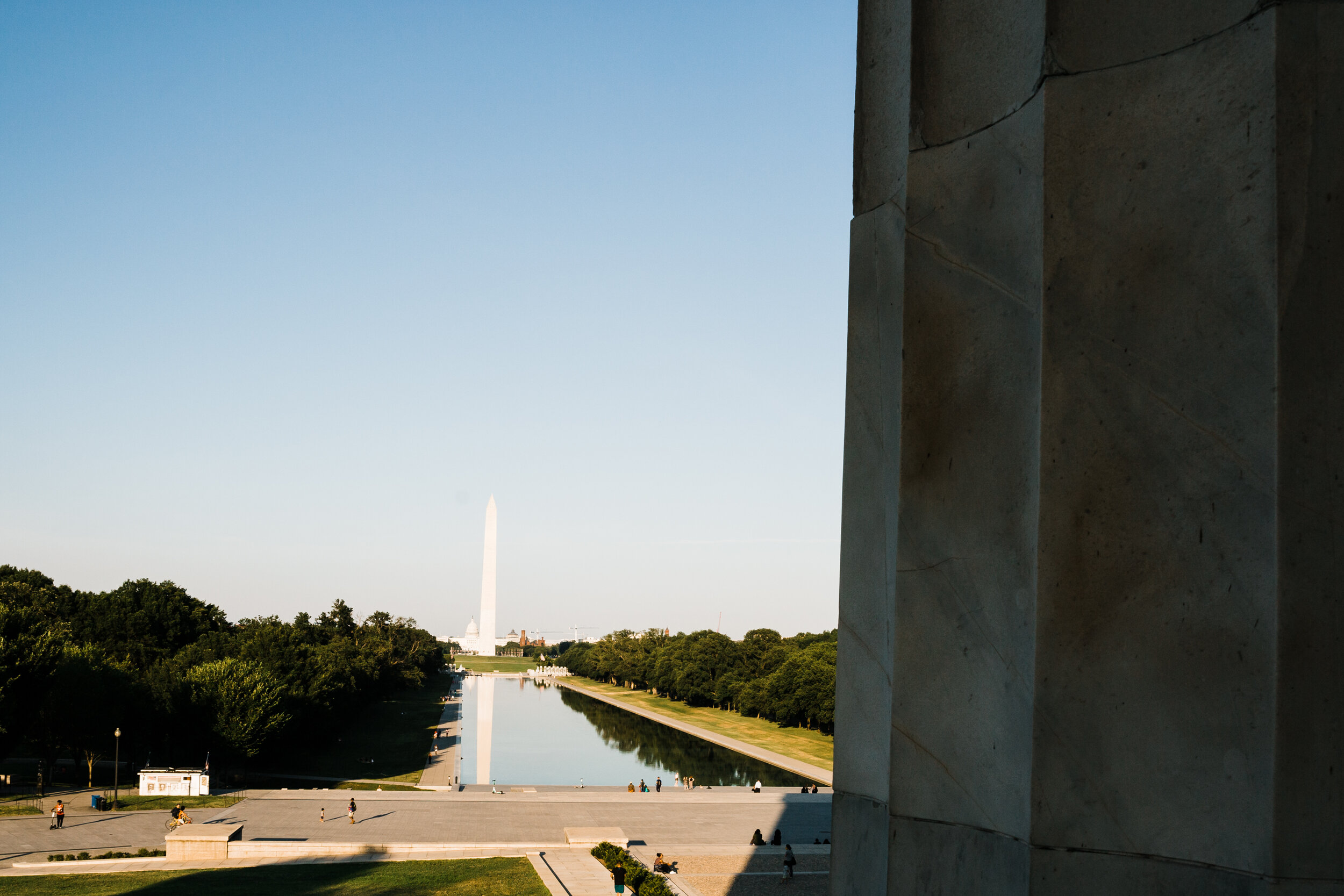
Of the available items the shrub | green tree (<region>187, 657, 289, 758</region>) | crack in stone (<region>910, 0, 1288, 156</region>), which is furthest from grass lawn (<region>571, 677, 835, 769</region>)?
crack in stone (<region>910, 0, 1288, 156</region>)

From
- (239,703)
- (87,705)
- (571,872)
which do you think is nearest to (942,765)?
(571,872)

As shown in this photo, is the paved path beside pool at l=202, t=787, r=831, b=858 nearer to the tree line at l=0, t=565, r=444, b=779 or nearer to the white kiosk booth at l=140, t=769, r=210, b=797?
the white kiosk booth at l=140, t=769, r=210, b=797

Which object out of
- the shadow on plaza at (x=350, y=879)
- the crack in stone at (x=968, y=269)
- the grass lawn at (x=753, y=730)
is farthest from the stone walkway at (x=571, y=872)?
the crack in stone at (x=968, y=269)

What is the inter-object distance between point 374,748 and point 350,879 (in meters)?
44.5

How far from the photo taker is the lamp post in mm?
40250

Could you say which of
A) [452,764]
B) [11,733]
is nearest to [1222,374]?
[11,733]

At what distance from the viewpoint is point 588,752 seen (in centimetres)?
7244

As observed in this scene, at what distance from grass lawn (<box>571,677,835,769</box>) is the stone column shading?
47965mm

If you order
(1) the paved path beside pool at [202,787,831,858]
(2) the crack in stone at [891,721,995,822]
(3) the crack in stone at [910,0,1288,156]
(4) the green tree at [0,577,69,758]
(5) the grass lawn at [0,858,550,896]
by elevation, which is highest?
(3) the crack in stone at [910,0,1288,156]

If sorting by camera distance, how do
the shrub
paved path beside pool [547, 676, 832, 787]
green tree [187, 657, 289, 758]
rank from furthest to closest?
paved path beside pool [547, 676, 832, 787] < green tree [187, 657, 289, 758] < the shrub

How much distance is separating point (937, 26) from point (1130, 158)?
1.03 meters

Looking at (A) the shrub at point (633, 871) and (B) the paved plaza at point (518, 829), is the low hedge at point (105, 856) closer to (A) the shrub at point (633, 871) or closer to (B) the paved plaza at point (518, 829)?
(B) the paved plaza at point (518, 829)

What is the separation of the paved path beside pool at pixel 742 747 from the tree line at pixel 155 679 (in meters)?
27.3

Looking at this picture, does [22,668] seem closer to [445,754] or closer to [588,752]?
[445,754]
